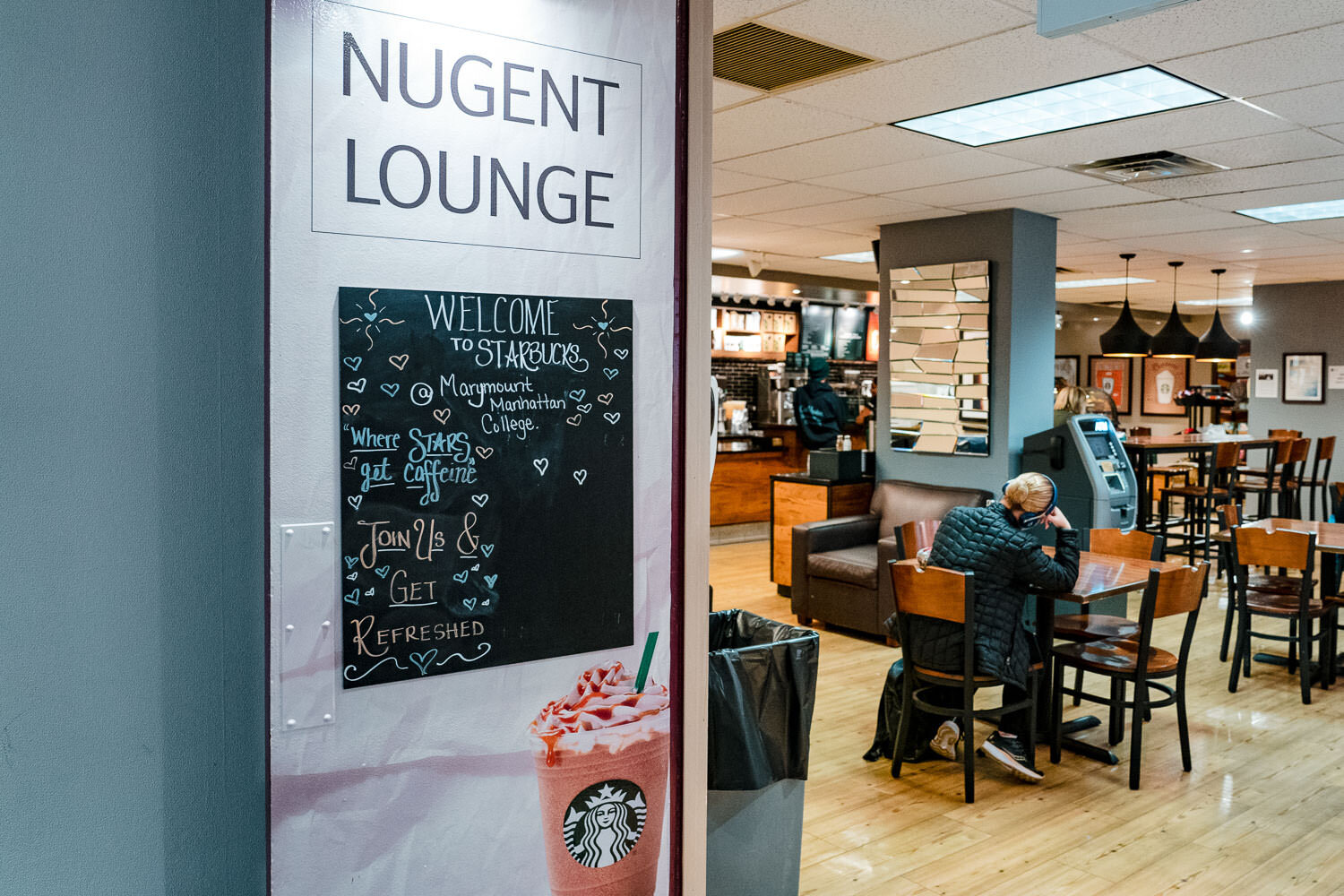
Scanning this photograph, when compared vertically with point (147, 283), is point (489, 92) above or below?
above

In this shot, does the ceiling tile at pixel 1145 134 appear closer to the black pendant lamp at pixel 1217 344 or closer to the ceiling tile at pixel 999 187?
the ceiling tile at pixel 999 187

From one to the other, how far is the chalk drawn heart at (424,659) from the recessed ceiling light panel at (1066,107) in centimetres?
335

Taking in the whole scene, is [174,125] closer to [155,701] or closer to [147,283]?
[147,283]

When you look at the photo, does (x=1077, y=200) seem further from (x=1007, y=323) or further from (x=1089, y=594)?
(x=1089, y=594)

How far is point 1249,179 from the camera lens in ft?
17.7

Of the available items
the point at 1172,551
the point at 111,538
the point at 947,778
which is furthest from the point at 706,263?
the point at 1172,551

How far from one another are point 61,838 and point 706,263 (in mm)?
1685

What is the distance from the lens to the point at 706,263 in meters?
2.17

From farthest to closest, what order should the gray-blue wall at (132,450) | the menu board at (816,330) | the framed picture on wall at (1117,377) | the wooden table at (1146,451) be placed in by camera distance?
the framed picture on wall at (1117,377), the menu board at (816,330), the wooden table at (1146,451), the gray-blue wall at (132,450)

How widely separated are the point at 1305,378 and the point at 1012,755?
30.2ft

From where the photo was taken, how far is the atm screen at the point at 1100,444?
6277 millimetres

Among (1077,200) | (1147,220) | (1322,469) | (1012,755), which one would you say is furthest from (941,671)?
(1322,469)

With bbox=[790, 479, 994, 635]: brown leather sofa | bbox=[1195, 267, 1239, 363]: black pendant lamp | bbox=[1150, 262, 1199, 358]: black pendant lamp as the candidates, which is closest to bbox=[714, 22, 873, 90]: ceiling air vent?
bbox=[790, 479, 994, 635]: brown leather sofa

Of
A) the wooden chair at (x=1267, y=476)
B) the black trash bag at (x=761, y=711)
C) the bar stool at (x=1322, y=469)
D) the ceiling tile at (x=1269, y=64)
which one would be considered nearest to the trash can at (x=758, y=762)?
the black trash bag at (x=761, y=711)
